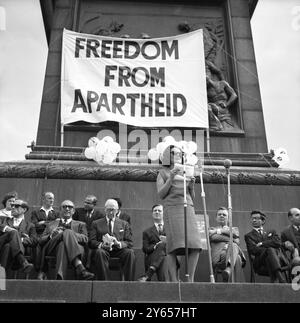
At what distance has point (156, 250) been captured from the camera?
8.55 metres

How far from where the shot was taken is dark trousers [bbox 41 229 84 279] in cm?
791

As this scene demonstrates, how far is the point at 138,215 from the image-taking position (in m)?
10.6

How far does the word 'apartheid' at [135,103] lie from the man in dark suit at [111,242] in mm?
4629

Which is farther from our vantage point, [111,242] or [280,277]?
[111,242]

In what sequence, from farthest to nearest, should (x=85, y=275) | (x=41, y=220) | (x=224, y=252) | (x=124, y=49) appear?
(x=124, y=49) < (x=41, y=220) < (x=224, y=252) < (x=85, y=275)

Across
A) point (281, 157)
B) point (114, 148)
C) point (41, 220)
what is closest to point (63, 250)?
point (41, 220)

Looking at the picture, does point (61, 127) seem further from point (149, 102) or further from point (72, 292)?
point (72, 292)

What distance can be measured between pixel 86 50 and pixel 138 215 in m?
5.65

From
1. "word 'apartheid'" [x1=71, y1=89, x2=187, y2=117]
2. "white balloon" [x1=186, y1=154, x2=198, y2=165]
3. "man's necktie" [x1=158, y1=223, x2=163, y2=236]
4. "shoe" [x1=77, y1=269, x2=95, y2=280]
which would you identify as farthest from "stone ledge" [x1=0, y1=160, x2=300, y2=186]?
"shoe" [x1=77, y1=269, x2=95, y2=280]

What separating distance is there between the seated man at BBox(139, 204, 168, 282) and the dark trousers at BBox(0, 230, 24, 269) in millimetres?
1913

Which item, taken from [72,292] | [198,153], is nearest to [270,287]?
[72,292]

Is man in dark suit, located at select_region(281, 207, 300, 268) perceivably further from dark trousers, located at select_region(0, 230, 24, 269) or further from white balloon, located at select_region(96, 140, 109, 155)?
white balloon, located at select_region(96, 140, 109, 155)

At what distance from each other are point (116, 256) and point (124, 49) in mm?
7405

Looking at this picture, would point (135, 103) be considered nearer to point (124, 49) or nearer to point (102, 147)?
point (124, 49)
